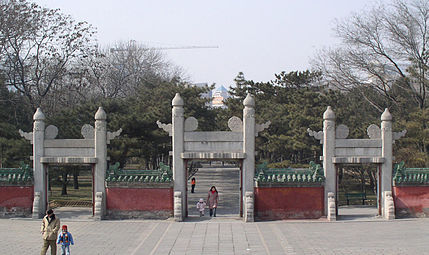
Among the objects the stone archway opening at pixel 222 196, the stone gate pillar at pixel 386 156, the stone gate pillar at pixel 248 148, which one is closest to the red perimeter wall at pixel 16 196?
the stone archway opening at pixel 222 196

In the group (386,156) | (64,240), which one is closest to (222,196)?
(386,156)

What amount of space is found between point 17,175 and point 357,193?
1561 centimetres

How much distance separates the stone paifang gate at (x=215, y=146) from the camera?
18.9m

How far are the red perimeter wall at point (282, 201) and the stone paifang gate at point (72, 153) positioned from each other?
5668 millimetres

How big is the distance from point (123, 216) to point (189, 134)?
3.86 metres

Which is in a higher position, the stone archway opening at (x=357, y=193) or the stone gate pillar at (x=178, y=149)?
the stone gate pillar at (x=178, y=149)

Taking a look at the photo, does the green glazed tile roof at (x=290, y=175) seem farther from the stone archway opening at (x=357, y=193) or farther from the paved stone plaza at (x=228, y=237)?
the paved stone plaza at (x=228, y=237)

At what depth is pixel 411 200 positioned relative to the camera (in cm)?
Result: 1958

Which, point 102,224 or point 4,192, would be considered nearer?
point 102,224

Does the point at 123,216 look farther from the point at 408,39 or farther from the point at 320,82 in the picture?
the point at 320,82

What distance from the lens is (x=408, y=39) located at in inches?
1204

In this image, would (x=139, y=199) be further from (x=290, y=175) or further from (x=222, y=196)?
(x=222, y=196)

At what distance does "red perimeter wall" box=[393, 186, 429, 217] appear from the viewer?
19.5 meters

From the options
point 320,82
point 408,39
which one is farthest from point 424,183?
point 320,82
